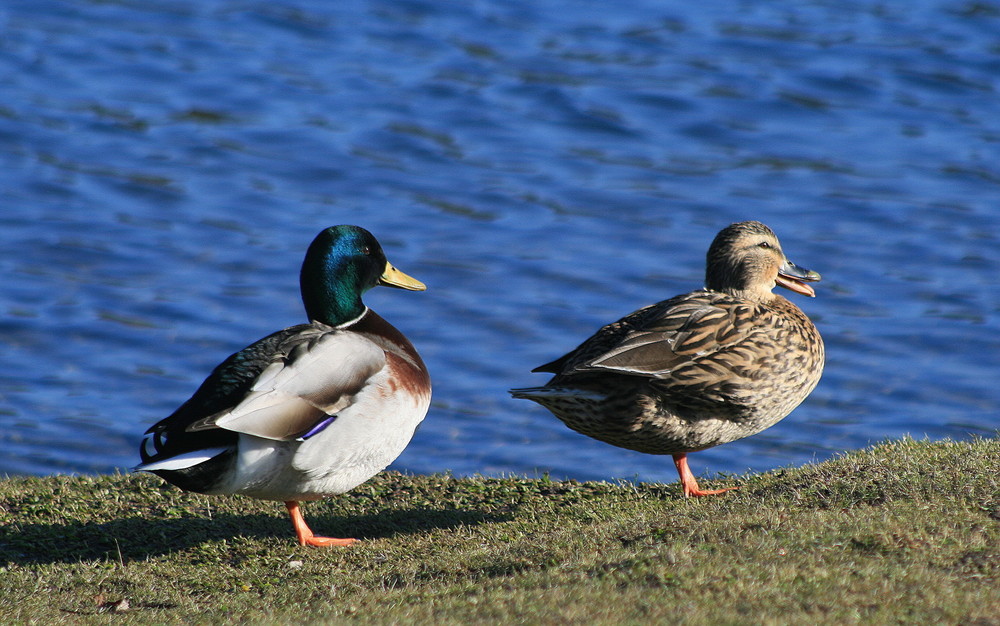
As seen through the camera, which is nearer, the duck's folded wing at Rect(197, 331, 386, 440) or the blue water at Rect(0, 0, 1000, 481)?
the duck's folded wing at Rect(197, 331, 386, 440)

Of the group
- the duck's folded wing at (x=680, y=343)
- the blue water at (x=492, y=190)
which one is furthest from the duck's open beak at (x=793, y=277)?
the blue water at (x=492, y=190)

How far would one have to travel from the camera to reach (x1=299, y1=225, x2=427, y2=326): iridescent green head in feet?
20.9

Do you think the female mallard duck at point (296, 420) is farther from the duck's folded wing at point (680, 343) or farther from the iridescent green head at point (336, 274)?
the duck's folded wing at point (680, 343)

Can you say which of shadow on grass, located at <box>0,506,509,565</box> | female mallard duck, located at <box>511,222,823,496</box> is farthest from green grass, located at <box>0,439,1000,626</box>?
female mallard duck, located at <box>511,222,823,496</box>

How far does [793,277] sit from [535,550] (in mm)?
2749

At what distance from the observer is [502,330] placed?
11.2 m

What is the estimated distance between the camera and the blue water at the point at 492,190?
1023cm

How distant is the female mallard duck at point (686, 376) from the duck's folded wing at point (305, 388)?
0.73 metres

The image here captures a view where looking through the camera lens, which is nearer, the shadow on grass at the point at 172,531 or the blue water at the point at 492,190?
the shadow on grass at the point at 172,531

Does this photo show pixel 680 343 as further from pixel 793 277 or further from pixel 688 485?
pixel 793 277

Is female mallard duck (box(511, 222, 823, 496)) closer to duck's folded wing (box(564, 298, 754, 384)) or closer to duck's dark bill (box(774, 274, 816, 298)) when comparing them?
duck's folded wing (box(564, 298, 754, 384))

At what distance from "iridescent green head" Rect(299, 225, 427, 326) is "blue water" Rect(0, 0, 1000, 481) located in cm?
238

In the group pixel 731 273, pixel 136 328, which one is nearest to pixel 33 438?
pixel 136 328

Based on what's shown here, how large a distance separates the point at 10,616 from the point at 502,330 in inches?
265
